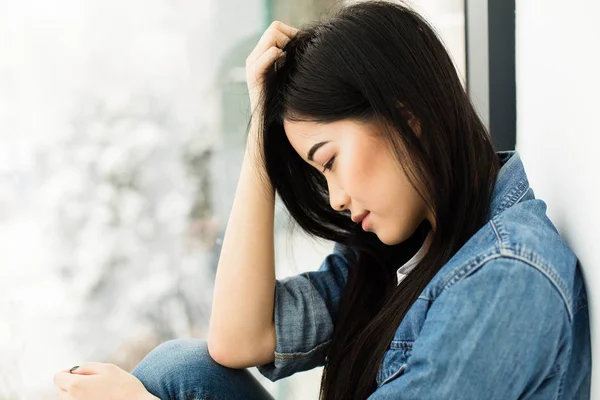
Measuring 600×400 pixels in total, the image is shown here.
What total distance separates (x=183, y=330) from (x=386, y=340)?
2.64ft

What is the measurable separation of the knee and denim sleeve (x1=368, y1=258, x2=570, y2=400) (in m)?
0.41

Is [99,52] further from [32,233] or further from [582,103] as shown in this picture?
[582,103]

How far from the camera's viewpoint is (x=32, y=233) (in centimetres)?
145

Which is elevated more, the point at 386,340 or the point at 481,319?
the point at 481,319

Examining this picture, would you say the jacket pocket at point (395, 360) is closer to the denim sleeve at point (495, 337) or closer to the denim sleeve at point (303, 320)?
the denim sleeve at point (495, 337)

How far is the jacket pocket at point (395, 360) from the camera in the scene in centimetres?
76

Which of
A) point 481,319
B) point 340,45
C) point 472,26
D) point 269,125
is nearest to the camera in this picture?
point 481,319

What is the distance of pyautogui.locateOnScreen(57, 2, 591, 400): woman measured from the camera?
0.65 metres

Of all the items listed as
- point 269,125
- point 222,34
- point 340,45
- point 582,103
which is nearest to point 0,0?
point 222,34

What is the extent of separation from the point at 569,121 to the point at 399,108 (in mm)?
186

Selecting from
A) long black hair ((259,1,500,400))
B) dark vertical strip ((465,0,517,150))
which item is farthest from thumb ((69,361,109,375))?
dark vertical strip ((465,0,517,150))

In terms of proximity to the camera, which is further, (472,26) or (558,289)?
(472,26)

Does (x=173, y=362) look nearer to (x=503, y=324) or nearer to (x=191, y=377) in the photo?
(x=191, y=377)

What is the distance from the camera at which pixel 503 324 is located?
0.63 meters
